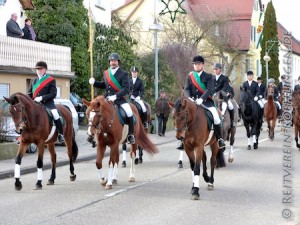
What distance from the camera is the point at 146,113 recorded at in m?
19.1

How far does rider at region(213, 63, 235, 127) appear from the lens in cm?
1764

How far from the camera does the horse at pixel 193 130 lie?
11539 mm

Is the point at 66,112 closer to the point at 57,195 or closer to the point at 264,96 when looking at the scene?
the point at 57,195

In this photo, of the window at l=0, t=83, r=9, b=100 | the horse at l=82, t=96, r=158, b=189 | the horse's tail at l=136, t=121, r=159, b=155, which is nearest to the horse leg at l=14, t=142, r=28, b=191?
the horse at l=82, t=96, r=158, b=189

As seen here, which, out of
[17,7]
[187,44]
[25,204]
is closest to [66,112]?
[25,204]

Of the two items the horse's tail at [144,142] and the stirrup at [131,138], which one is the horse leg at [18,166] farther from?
the horse's tail at [144,142]

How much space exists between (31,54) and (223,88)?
12.6m

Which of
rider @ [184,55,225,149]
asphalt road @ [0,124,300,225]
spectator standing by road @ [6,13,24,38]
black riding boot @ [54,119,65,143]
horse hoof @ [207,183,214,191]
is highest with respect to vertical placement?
spectator standing by road @ [6,13,24,38]

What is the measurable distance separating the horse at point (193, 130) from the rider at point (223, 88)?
185 inches

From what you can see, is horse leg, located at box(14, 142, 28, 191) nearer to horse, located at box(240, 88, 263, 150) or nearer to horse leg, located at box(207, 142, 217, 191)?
horse leg, located at box(207, 142, 217, 191)

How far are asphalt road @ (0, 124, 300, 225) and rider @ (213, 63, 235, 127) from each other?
214cm

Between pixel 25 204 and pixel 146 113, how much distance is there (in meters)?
8.09

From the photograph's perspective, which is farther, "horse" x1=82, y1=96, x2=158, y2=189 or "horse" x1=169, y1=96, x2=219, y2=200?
"horse" x1=82, y1=96, x2=158, y2=189

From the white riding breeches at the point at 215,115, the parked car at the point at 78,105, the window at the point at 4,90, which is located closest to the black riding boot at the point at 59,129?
the white riding breeches at the point at 215,115
